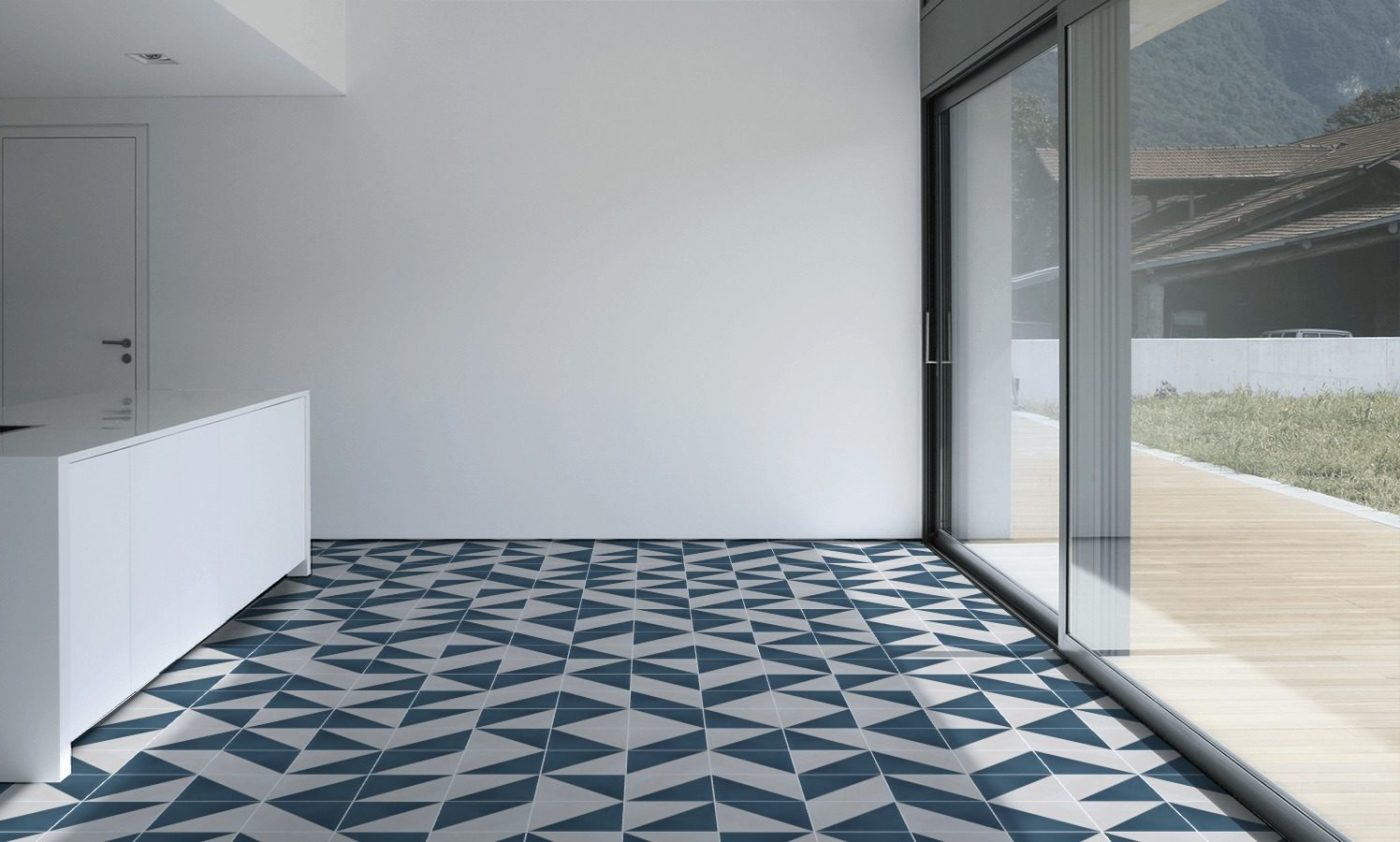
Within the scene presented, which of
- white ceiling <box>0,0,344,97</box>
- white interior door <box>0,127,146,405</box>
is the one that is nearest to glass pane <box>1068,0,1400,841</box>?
white ceiling <box>0,0,344,97</box>

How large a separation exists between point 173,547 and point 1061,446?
10.5ft

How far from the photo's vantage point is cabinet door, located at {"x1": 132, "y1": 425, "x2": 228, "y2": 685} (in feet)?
13.2

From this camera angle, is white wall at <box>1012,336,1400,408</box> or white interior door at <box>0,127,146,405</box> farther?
white interior door at <box>0,127,146,405</box>

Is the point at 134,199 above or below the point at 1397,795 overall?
above

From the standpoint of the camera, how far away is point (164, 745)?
3727mm

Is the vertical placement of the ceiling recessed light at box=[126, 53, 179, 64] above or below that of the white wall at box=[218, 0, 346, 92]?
below

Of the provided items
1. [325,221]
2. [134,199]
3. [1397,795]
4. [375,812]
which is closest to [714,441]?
[325,221]

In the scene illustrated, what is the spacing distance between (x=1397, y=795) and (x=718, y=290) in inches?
189

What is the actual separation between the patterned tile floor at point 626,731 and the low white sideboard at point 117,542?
17 cm

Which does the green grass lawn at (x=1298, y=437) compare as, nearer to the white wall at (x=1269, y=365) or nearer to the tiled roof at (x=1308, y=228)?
the white wall at (x=1269, y=365)

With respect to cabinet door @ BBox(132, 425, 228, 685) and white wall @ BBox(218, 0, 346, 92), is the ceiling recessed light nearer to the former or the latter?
white wall @ BBox(218, 0, 346, 92)

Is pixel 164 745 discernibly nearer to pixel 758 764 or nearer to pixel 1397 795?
pixel 758 764

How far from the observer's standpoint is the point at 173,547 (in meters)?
4.29

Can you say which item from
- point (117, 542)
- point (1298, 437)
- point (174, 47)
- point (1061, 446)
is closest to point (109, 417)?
point (117, 542)
